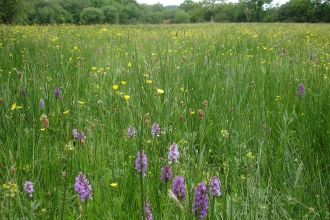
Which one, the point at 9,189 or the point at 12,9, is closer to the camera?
the point at 9,189

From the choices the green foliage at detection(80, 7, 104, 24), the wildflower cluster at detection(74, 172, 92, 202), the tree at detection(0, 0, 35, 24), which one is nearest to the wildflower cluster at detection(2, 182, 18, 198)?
the wildflower cluster at detection(74, 172, 92, 202)

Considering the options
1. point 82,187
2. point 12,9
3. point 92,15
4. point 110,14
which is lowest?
point 82,187

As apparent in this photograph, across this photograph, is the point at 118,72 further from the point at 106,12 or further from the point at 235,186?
the point at 106,12

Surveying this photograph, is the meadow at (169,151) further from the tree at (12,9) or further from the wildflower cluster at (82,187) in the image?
the tree at (12,9)

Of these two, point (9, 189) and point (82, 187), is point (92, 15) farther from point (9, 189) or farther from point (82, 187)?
point (9, 189)

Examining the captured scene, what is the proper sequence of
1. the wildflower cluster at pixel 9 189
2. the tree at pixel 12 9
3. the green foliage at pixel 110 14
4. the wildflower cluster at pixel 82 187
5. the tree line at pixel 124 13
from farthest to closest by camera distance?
the green foliage at pixel 110 14 < the tree line at pixel 124 13 < the tree at pixel 12 9 < the wildflower cluster at pixel 82 187 < the wildflower cluster at pixel 9 189

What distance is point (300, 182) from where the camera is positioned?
1.17 m

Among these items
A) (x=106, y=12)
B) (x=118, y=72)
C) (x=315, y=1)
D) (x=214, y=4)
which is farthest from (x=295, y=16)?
(x=118, y=72)

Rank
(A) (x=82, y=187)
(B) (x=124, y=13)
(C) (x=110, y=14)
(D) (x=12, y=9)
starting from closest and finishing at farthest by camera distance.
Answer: (A) (x=82, y=187)
(D) (x=12, y=9)
(C) (x=110, y=14)
(B) (x=124, y=13)

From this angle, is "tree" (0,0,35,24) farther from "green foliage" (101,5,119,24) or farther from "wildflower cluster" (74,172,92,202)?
"wildflower cluster" (74,172,92,202)

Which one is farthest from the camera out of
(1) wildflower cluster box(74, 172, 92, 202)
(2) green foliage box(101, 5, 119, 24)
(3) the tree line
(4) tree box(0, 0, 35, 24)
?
(2) green foliage box(101, 5, 119, 24)

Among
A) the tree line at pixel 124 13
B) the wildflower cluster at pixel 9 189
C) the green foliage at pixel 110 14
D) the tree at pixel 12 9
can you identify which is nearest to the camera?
the wildflower cluster at pixel 9 189

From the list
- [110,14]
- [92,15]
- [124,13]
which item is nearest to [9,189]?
[92,15]

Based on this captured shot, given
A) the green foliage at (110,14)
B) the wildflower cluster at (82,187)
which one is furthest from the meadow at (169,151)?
the green foliage at (110,14)
